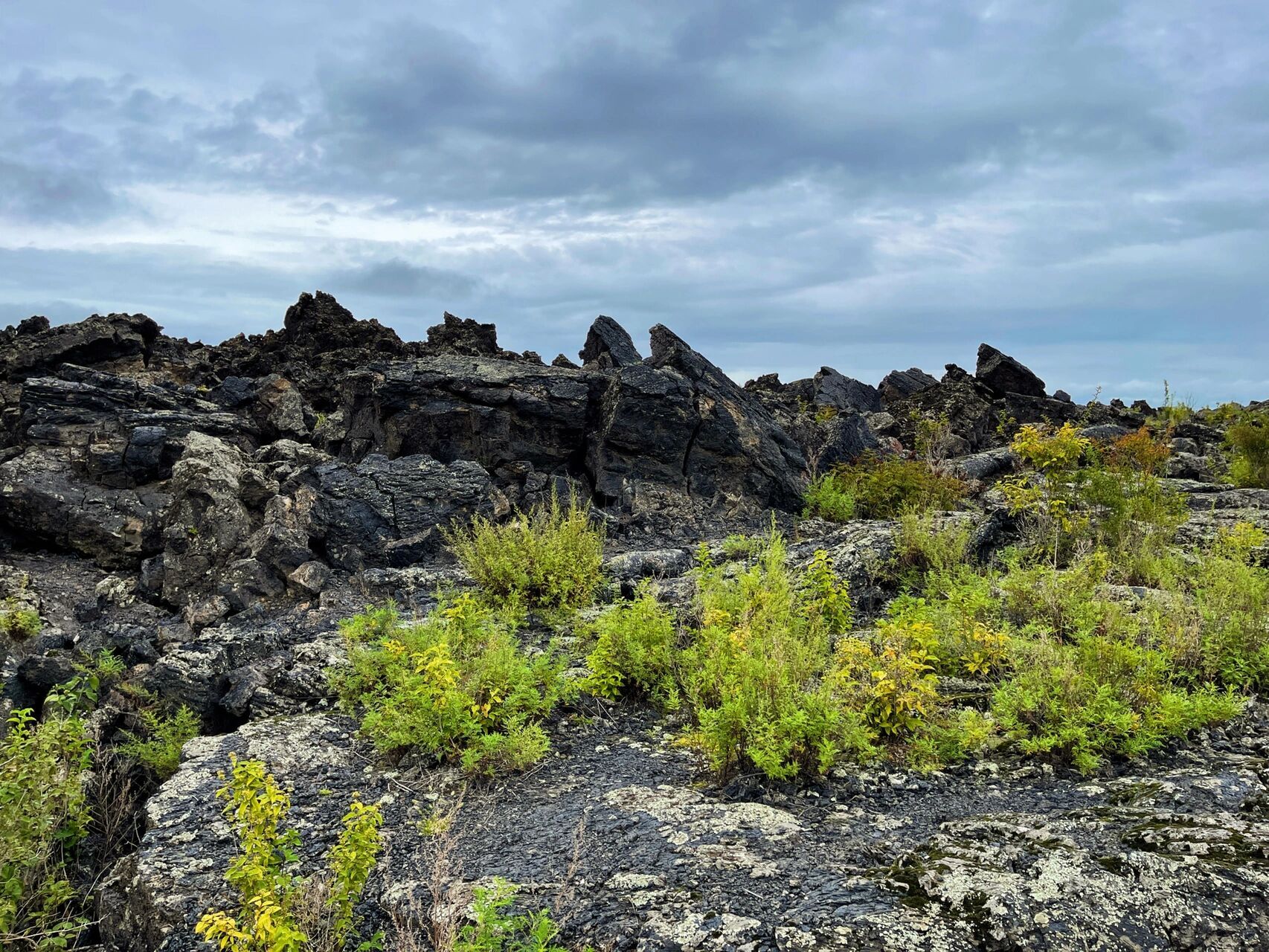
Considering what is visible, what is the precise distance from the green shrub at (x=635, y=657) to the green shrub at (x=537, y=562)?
97.3 inches

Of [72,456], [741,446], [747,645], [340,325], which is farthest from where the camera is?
[340,325]

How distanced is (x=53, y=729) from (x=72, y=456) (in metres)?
9.86

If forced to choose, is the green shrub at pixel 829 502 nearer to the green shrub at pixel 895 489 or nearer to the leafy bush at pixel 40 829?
the green shrub at pixel 895 489

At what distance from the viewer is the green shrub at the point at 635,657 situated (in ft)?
25.3

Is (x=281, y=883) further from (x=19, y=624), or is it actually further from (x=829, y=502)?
(x=829, y=502)

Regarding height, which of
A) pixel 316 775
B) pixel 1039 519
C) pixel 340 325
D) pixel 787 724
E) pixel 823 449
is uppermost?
pixel 340 325

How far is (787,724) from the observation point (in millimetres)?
5773

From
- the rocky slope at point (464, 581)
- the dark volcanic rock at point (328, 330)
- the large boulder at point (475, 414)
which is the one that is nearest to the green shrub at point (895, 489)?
the rocky slope at point (464, 581)

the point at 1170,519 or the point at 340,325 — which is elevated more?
the point at 340,325

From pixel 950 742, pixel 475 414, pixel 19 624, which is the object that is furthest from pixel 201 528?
pixel 950 742

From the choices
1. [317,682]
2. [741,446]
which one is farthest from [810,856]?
[741,446]

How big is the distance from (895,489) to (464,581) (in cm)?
841

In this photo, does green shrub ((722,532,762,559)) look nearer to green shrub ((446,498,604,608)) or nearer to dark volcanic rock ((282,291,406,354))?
green shrub ((446,498,604,608))

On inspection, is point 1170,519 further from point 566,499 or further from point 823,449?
point 566,499
